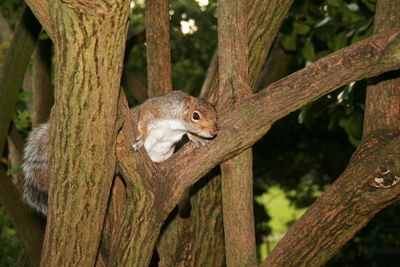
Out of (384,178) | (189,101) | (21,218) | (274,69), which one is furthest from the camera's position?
(274,69)

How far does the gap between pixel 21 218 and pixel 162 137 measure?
2.95ft

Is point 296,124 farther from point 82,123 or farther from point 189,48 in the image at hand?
point 82,123

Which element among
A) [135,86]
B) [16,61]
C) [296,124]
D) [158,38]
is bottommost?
[16,61]

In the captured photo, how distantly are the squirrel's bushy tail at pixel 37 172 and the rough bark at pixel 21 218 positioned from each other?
0.97 ft

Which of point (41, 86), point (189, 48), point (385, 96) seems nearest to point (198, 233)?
point (385, 96)

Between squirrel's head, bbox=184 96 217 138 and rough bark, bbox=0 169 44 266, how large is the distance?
39.7 inches

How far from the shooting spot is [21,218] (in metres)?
3.14

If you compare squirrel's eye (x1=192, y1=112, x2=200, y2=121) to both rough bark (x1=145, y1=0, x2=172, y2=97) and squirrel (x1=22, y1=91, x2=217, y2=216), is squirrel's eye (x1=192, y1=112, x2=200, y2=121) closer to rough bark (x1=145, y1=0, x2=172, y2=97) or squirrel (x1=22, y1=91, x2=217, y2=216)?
squirrel (x1=22, y1=91, x2=217, y2=216)

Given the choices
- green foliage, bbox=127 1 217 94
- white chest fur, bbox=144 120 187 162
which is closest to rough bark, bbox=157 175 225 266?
white chest fur, bbox=144 120 187 162

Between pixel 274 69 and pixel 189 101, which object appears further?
pixel 274 69

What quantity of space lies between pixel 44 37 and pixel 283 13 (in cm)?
137

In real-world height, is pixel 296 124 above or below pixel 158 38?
above

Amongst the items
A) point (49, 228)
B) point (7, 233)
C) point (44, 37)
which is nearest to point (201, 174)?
point (49, 228)

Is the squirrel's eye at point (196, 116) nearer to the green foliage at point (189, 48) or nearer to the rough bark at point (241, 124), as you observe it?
the rough bark at point (241, 124)
